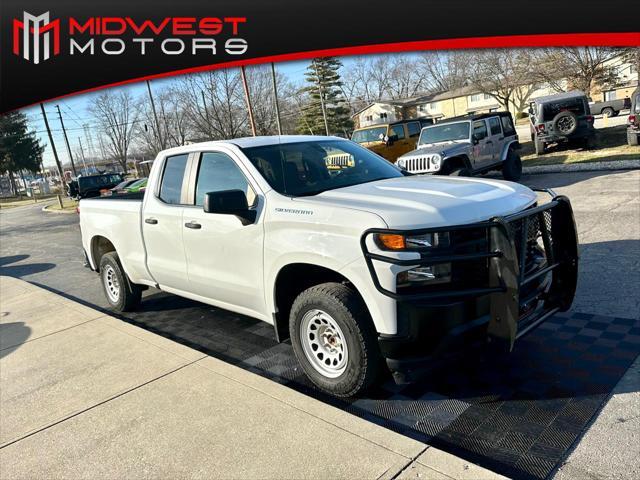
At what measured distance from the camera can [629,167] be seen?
1351 cm

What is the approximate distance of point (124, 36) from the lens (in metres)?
9.80

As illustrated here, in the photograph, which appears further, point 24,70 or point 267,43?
point 24,70

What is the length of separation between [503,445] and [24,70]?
11435mm

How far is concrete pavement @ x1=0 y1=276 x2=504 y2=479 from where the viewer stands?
276 cm

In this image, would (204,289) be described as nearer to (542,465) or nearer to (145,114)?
(542,465)

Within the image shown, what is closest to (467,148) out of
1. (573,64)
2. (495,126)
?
(495,126)

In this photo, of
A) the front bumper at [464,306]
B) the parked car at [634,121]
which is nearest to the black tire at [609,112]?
the parked car at [634,121]

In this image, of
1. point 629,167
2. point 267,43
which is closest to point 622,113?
point 629,167

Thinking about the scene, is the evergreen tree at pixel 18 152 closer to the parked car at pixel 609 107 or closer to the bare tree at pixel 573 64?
the bare tree at pixel 573 64

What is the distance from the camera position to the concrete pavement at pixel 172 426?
9.07 ft

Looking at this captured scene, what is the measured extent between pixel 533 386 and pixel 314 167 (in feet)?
7.61

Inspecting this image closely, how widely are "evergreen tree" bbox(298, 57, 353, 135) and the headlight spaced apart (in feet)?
14.2

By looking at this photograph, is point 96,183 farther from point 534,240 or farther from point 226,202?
point 534,240

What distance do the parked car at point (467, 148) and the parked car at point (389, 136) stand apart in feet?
7.44
